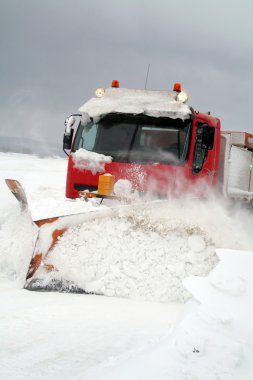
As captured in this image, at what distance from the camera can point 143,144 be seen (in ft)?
18.5

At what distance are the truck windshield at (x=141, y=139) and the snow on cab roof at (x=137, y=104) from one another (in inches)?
3.3

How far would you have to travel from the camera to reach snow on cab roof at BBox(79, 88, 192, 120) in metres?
5.63

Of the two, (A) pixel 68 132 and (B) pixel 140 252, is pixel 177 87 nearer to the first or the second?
(A) pixel 68 132

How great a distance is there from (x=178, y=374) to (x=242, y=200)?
5.39 meters

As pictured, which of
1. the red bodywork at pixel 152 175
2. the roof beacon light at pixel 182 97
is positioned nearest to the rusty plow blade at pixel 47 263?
the red bodywork at pixel 152 175

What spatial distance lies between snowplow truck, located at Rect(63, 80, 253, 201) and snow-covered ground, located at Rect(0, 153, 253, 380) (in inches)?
24.8

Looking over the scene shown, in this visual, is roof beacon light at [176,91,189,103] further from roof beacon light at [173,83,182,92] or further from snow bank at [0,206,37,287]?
snow bank at [0,206,37,287]

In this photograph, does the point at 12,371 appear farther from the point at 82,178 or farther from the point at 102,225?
the point at 82,178

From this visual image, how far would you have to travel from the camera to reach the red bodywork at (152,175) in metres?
5.38

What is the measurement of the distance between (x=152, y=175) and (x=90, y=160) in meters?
0.93

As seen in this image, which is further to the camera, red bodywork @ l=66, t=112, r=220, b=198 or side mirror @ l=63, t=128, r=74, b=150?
side mirror @ l=63, t=128, r=74, b=150

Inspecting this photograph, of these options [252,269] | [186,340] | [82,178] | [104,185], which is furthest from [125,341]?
[82,178]

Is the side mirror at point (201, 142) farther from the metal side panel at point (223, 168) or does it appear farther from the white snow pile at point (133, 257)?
the white snow pile at point (133, 257)

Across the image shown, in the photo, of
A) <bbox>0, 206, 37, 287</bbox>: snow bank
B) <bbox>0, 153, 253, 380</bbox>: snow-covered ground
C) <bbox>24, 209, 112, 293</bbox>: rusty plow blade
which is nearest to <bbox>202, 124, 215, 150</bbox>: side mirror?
<bbox>0, 153, 253, 380</bbox>: snow-covered ground
